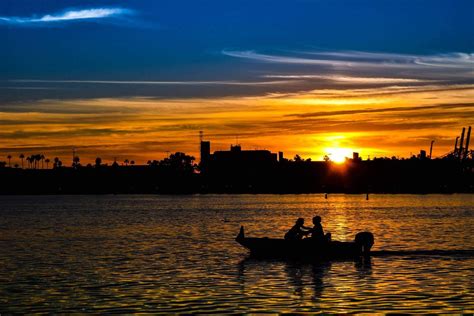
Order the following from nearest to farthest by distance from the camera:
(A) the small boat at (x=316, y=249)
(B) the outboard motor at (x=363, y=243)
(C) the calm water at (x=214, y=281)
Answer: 1. (C) the calm water at (x=214, y=281)
2. (A) the small boat at (x=316, y=249)
3. (B) the outboard motor at (x=363, y=243)

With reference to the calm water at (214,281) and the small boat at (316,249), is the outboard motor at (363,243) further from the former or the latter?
the calm water at (214,281)

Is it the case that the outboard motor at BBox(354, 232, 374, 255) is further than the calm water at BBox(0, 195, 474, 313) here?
Yes

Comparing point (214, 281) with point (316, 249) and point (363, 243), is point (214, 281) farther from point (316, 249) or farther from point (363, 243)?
point (363, 243)

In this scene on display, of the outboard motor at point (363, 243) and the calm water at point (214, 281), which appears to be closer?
the calm water at point (214, 281)

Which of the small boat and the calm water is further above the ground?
the small boat

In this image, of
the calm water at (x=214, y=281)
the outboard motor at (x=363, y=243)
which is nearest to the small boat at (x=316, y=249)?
the outboard motor at (x=363, y=243)

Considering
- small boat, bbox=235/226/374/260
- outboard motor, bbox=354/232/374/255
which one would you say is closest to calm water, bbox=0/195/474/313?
outboard motor, bbox=354/232/374/255

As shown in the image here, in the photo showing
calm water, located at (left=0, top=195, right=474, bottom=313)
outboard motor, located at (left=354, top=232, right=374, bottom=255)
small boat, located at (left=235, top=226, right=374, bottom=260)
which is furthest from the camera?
outboard motor, located at (left=354, top=232, right=374, bottom=255)

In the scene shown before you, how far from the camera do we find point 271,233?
81.7 meters

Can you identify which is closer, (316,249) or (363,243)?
(316,249)

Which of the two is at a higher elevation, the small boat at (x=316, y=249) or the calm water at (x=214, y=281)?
the small boat at (x=316, y=249)

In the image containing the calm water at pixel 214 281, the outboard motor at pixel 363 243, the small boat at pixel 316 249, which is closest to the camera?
the calm water at pixel 214 281

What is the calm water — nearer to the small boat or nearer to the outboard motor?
the outboard motor

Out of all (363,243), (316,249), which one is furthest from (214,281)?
(363,243)
